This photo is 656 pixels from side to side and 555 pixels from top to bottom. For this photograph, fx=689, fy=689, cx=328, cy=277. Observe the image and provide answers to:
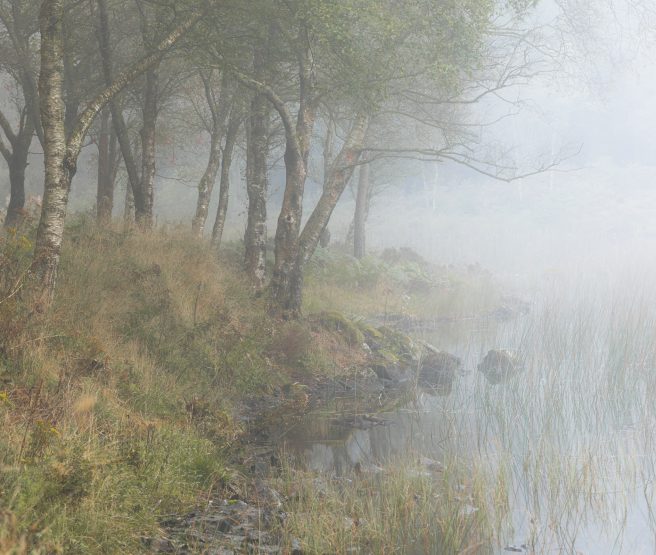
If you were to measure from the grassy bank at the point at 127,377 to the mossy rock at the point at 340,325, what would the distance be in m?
0.08

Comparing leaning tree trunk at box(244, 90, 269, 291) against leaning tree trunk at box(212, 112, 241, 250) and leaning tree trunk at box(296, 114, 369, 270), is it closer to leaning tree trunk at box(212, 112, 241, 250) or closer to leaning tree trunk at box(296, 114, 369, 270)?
leaning tree trunk at box(296, 114, 369, 270)

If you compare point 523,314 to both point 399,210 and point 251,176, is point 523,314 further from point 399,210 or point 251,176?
point 399,210

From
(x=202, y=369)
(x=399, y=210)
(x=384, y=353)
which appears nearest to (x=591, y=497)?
(x=202, y=369)

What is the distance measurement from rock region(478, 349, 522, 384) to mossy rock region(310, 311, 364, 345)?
2.68m

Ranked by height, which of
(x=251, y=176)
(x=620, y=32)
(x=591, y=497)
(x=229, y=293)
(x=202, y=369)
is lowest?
(x=591, y=497)

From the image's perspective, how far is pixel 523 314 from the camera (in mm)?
23688

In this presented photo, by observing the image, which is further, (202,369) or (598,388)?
(598,388)

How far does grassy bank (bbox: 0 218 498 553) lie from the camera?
5.18 meters

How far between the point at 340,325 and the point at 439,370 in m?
2.33

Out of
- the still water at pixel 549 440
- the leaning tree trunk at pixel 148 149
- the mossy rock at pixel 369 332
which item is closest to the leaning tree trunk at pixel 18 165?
the leaning tree trunk at pixel 148 149

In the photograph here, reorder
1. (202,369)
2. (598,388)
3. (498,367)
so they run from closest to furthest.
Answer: (202,369) → (598,388) → (498,367)

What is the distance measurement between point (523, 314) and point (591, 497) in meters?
17.1

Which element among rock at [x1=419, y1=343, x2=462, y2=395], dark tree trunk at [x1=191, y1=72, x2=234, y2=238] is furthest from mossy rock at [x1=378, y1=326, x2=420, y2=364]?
dark tree trunk at [x1=191, y1=72, x2=234, y2=238]

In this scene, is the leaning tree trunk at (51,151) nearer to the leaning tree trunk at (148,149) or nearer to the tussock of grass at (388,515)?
the tussock of grass at (388,515)
